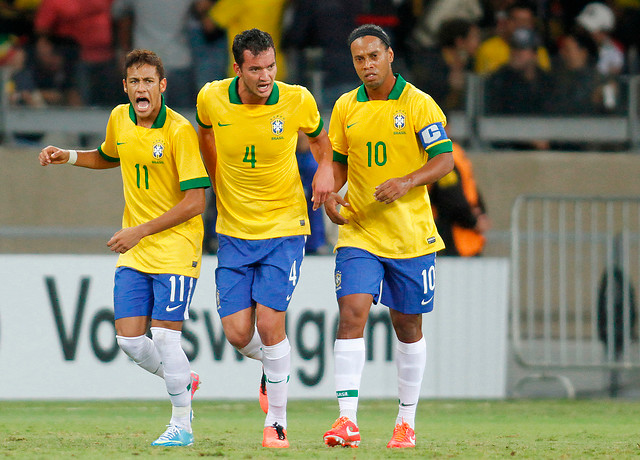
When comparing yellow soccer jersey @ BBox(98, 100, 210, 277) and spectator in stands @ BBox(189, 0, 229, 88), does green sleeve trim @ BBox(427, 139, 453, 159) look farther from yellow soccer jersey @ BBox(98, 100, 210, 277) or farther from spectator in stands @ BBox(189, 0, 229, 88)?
spectator in stands @ BBox(189, 0, 229, 88)

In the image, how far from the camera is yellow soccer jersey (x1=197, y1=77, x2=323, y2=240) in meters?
6.57

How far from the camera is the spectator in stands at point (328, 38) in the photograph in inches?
481

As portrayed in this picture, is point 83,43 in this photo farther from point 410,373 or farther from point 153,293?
point 410,373

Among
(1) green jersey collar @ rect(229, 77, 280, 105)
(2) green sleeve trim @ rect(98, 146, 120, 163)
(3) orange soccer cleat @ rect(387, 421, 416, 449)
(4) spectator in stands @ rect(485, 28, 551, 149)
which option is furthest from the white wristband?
(4) spectator in stands @ rect(485, 28, 551, 149)

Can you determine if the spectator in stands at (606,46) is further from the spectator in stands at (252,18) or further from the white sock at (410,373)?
the white sock at (410,373)

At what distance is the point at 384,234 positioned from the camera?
670 centimetres

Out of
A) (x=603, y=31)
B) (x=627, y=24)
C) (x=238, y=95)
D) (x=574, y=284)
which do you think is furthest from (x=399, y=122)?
(x=627, y=24)

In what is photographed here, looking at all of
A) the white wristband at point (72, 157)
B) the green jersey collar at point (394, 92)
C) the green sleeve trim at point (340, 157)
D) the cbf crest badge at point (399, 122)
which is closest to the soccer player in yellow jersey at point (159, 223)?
the white wristband at point (72, 157)

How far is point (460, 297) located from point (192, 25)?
184 inches

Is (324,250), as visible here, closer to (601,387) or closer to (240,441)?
(601,387)

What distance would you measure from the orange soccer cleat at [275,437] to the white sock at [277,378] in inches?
2.7

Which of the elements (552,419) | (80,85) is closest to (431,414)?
(552,419)

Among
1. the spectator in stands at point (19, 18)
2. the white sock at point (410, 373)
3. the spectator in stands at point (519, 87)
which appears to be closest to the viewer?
the white sock at point (410, 373)

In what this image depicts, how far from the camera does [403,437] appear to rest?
652cm
